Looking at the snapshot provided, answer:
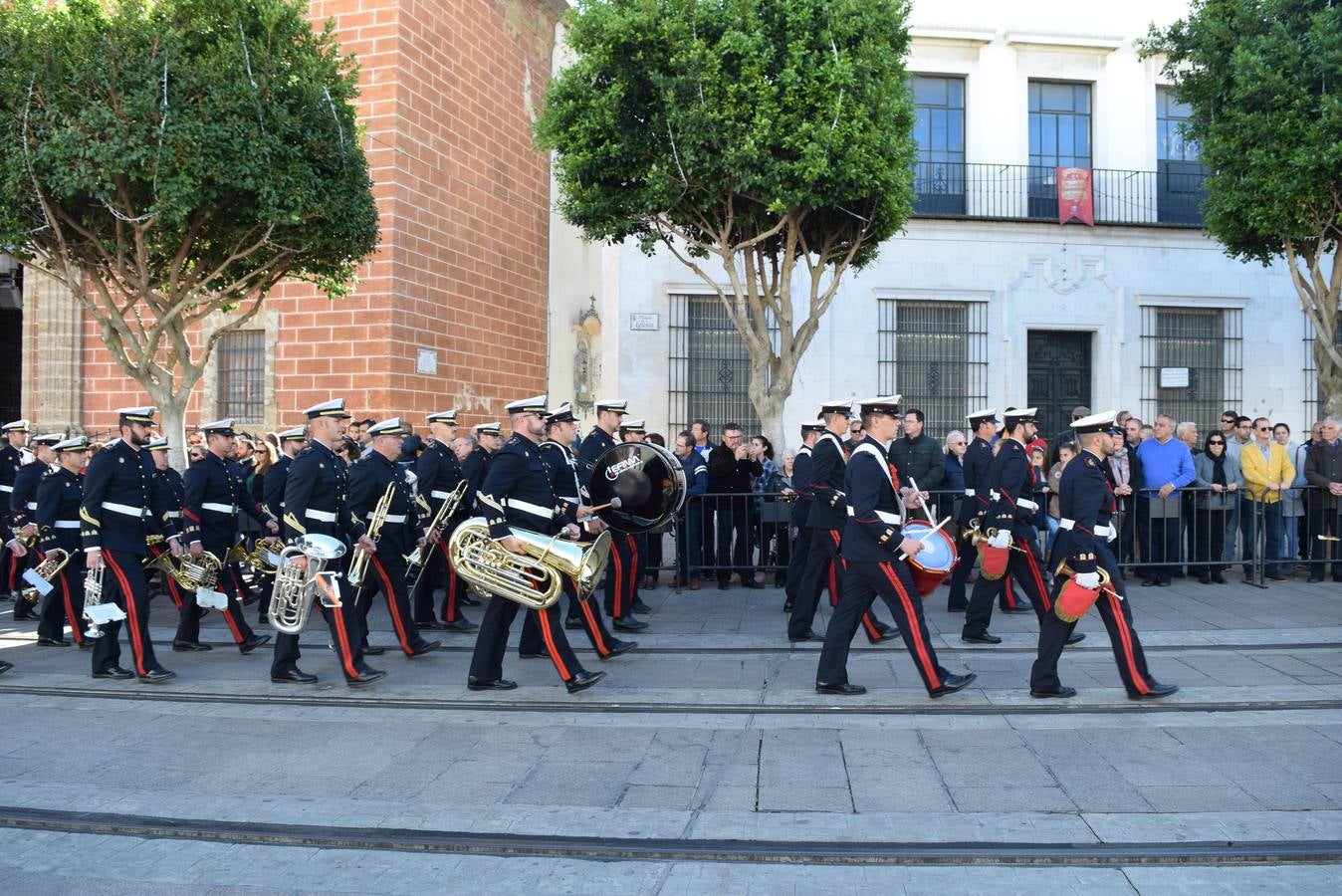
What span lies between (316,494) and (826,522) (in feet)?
13.0

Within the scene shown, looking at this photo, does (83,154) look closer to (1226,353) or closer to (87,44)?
(87,44)

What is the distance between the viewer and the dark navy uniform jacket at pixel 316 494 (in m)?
7.74

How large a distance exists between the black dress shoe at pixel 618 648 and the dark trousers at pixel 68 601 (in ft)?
15.2

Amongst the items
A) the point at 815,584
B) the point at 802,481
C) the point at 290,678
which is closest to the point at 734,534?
the point at 802,481

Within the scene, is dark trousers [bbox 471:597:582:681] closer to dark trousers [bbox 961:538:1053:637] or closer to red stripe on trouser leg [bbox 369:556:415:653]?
red stripe on trouser leg [bbox 369:556:415:653]

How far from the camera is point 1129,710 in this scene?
6688 mm

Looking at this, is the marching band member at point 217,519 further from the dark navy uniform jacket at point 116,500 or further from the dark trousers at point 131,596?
the dark trousers at point 131,596

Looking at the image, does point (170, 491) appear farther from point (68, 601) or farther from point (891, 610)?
point (891, 610)

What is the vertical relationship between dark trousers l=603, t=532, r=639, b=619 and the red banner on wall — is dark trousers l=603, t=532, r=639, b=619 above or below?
below

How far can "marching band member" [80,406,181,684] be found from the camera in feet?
25.8

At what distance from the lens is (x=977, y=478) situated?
984 centimetres

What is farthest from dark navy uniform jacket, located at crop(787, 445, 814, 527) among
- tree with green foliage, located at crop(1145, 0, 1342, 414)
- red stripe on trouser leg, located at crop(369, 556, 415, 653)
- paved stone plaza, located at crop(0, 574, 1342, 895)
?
tree with green foliage, located at crop(1145, 0, 1342, 414)

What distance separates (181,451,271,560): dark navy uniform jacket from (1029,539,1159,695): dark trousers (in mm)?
6674

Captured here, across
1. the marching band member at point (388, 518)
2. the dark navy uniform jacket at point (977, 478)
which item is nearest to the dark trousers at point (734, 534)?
the dark navy uniform jacket at point (977, 478)
